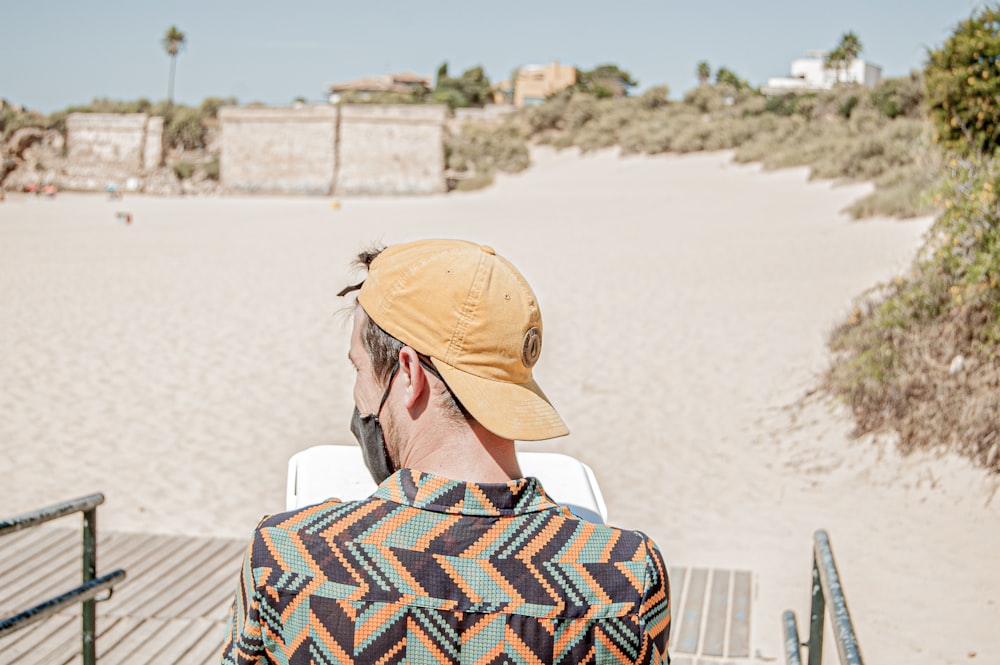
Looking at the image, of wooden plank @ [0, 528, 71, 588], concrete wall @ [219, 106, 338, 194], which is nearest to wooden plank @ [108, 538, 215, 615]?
wooden plank @ [0, 528, 71, 588]

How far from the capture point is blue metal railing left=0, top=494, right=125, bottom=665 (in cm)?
237

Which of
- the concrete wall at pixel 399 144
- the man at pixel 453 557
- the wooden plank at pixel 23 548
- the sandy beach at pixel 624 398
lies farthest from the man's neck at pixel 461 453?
the concrete wall at pixel 399 144

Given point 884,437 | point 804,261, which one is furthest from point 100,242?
point 884,437

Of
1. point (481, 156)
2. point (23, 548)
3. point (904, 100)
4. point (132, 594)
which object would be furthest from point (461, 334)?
point (481, 156)

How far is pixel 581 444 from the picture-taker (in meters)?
7.44

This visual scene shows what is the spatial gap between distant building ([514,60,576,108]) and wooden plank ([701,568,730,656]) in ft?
243

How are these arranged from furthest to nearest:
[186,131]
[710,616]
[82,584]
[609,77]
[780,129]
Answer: [609,77] → [186,131] → [780,129] → [710,616] → [82,584]

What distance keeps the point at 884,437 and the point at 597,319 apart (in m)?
5.28

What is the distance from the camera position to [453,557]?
111 cm

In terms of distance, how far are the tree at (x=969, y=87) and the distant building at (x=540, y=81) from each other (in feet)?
227

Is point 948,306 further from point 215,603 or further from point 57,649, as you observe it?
point 57,649

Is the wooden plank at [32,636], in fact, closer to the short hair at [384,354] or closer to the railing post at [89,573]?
the railing post at [89,573]

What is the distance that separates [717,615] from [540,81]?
7708 centimetres

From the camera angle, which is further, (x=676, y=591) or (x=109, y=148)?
(x=109, y=148)
